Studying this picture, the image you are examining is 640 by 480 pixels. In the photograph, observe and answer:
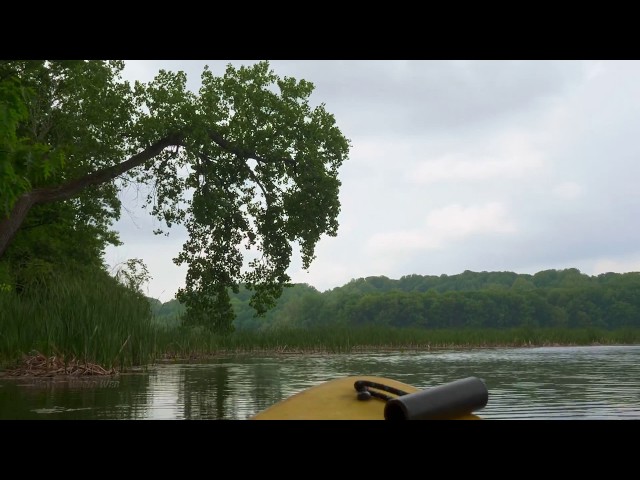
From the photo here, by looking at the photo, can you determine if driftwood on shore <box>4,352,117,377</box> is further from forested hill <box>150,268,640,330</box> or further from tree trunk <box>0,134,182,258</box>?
forested hill <box>150,268,640,330</box>

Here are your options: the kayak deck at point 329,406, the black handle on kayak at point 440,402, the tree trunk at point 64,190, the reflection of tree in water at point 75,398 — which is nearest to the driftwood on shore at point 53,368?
the reflection of tree in water at point 75,398

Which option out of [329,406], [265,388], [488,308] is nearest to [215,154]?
[265,388]

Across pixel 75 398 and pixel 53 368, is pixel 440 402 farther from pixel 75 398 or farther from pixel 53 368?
pixel 53 368

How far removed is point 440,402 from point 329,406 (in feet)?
2.78

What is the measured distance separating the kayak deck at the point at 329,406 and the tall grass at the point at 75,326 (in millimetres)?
9005

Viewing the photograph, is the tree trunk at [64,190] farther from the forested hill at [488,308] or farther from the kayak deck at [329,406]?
the forested hill at [488,308]

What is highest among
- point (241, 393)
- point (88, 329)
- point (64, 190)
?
point (64, 190)

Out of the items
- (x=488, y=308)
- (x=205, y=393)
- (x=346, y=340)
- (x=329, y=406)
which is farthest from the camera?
(x=488, y=308)

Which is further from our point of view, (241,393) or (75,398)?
(241,393)

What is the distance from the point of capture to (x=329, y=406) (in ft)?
8.73
